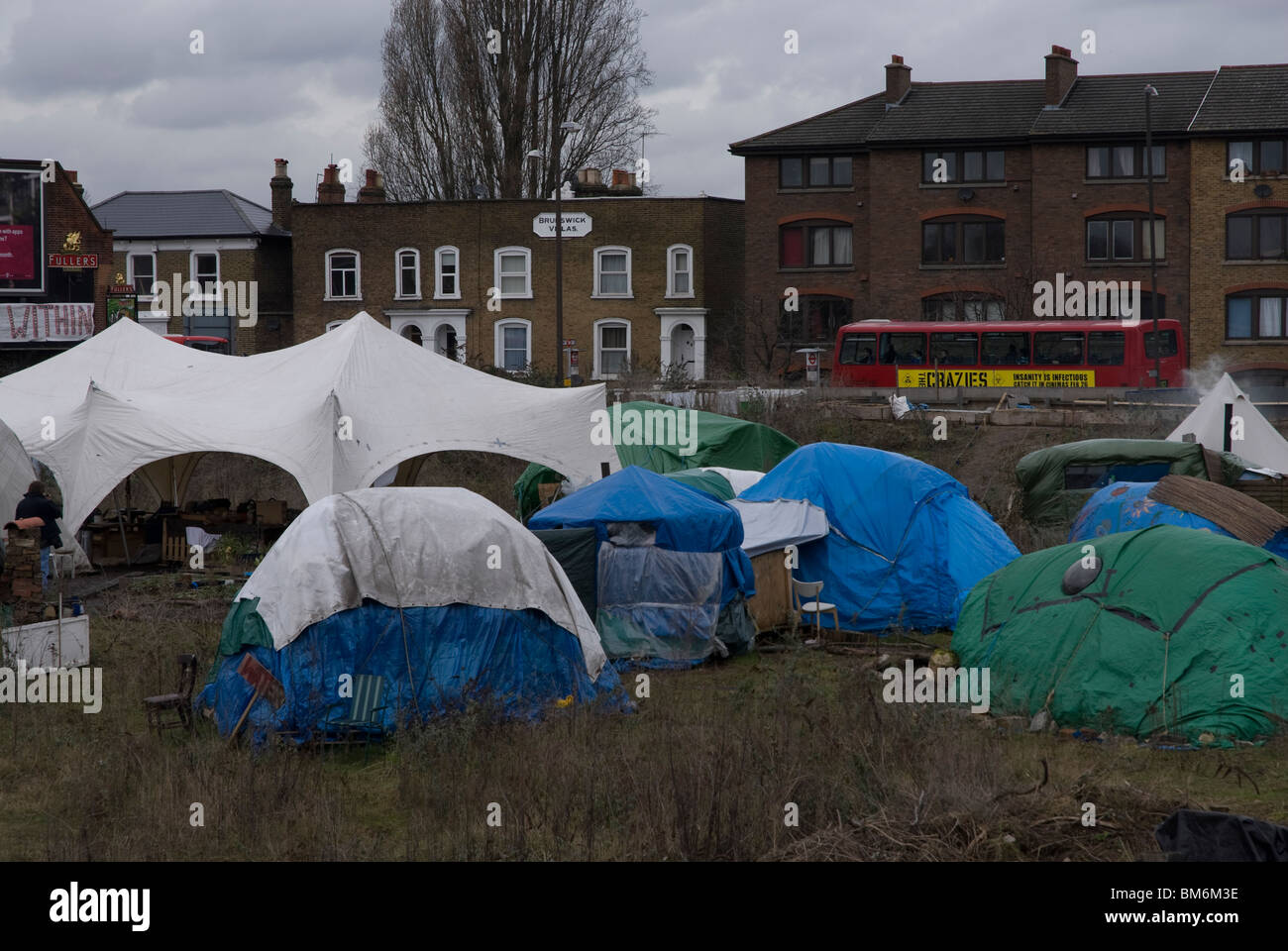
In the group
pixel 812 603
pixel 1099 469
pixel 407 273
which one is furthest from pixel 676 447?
pixel 407 273

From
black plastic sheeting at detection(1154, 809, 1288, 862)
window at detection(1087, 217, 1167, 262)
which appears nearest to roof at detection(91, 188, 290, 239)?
window at detection(1087, 217, 1167, 262)

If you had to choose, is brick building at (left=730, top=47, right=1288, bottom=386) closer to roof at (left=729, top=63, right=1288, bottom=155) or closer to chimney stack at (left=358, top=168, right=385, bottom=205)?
roof at (left=729, top=63, right=1288, bottom=155)

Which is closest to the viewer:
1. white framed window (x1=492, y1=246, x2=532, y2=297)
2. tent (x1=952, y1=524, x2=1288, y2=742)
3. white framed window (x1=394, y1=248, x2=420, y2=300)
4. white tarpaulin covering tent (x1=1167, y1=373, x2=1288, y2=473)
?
tent (x1=952, y1=524, x2=1288, y2=742)

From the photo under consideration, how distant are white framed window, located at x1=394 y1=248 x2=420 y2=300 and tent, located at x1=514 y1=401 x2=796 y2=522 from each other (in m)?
25.6

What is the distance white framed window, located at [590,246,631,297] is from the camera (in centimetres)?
4838

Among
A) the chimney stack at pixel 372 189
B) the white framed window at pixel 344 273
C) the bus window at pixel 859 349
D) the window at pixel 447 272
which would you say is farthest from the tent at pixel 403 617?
the chimney stack at pixel 372 189

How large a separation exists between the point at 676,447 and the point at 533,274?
24929 millimetres

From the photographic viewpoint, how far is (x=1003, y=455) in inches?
1210

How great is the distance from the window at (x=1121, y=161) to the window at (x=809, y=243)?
7928 millimetres

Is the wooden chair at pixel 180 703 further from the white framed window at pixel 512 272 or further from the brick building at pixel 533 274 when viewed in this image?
the white framed window at pixel 512 272

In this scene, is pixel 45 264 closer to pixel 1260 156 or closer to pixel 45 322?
pixel 45 322

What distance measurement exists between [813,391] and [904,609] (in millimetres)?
19183

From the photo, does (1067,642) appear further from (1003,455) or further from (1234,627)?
(1003,455)

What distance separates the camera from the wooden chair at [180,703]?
11.5 metres
